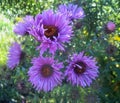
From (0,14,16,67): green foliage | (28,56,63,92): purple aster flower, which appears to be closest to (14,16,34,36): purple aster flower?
(28,56,63,92): purple aster flower

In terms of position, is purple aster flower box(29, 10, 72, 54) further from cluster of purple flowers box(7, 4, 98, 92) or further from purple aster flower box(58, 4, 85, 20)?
purple aster flower box(58, 4, 85, 20)

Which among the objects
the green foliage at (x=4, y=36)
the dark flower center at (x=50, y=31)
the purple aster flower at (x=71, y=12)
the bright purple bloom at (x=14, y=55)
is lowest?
the green foliage at (x=4, y=36)

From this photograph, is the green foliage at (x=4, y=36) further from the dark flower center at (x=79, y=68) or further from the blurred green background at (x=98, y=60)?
the dark flower center at (x=79, y=68)

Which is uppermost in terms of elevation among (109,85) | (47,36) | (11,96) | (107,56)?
(47,36)

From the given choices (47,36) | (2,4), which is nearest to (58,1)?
(47,36)

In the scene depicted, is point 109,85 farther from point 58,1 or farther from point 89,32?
point 58,1

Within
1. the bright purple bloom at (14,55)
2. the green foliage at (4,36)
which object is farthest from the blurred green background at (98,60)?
the green foliage at (4,36)

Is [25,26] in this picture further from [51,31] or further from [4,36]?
[4,36]
